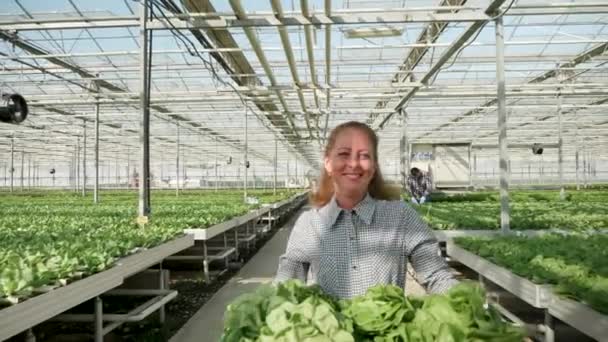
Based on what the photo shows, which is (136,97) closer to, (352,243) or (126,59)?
(126,59)

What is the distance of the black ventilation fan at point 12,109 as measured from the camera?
226 inches

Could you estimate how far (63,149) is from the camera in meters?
32.2

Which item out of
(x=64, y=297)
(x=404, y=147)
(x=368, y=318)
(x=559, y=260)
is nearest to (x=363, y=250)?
(x=368, y=318)

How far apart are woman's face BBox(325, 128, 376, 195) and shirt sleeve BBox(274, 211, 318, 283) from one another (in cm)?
20

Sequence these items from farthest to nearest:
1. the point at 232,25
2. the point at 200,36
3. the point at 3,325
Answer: the point at 200,36, the point at 232,25, the point at 3,325


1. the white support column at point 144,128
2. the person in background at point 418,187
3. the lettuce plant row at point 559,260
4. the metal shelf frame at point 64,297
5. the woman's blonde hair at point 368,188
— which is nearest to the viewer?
the woman's blonde hair at point 368,188

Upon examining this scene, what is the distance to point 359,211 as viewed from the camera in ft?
5.96

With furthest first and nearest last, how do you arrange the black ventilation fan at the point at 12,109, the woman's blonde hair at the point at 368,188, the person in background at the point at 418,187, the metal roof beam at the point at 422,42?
the person in background at the point at 418,187
the metal roof beam at the point at 422,42
the black ventilation fan at the point at 12,109
the woman's blonde hair at the point at 368,188

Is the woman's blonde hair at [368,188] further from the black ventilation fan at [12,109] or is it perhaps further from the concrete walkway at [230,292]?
the black ventilation fan at [12,109]

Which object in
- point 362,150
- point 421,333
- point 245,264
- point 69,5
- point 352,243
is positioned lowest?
point 245,264

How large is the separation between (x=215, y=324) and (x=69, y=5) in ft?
17.2

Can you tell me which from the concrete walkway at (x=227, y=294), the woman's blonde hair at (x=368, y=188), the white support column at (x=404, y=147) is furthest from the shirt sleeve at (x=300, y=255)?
the white support column at (x=404, y=147)

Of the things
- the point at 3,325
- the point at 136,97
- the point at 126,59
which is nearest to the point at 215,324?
the point at 3,325

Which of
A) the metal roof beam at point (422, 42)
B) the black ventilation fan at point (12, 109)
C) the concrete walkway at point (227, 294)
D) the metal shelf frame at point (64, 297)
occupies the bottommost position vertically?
the concrete walkway at point (227, 294)
